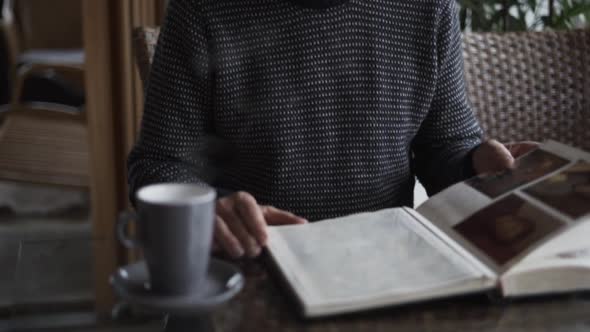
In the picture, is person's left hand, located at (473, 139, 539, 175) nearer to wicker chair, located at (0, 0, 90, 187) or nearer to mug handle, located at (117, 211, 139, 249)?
mug handle, located at (117, 211, 139, 249)

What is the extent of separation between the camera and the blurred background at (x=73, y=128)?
80 cm

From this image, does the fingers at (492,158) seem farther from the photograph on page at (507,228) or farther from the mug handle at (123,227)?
the mug handle at (123,227)

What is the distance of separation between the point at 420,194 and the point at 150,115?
460mm

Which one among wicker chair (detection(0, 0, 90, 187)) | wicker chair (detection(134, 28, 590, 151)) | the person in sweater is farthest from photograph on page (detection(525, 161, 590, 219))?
wicker chair (detection(0, 0, 90, 187))

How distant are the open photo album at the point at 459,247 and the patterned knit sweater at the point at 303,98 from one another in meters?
0.22

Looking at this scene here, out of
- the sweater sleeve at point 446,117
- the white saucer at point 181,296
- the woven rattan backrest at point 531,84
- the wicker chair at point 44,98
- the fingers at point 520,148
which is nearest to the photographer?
the white saucer at point 181,296

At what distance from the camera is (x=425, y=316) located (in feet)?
2.00

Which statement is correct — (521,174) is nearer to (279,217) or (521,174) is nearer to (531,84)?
(279,217)

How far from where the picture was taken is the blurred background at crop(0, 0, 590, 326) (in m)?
0.80

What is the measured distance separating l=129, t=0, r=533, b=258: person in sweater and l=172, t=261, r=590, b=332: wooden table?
0.28 m

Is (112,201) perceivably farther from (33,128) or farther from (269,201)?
(269,201)

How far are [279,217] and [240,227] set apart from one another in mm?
76

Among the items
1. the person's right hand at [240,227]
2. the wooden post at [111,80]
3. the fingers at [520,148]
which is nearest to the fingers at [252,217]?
the person's right hand at [240,227]

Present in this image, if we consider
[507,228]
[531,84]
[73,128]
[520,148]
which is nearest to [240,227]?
[507,228]
